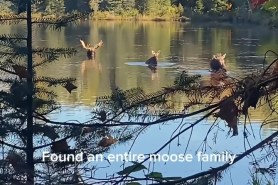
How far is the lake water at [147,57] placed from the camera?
452cm

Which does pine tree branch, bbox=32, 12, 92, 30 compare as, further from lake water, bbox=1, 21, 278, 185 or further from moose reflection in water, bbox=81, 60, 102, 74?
moose reflection in water, bbox=81, 60, 102, 74

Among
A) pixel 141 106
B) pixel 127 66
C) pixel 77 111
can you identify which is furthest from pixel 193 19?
pixel 141 106

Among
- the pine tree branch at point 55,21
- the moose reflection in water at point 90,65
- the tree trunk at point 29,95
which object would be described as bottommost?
the moose reflection in water at point 90,65

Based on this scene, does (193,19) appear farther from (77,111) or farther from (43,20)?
(43,20)

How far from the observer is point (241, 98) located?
88 centimetres

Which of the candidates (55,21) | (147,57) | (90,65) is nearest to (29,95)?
(55,21)

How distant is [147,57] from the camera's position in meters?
12.8

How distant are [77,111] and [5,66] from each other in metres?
4.08

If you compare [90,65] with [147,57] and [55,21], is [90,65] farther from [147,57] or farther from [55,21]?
[55,21]

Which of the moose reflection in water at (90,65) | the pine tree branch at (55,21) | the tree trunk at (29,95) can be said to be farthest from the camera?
the moose reflection in water at (90,65)

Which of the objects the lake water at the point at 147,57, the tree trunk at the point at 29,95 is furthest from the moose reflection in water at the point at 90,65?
the tree trunk at the point at 29,95

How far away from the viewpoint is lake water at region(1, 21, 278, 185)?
4.52m

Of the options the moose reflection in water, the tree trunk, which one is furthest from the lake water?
the tree trunk

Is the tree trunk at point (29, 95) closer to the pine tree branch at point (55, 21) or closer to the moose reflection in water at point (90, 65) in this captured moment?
the pine tree branch at point (55, 21)
